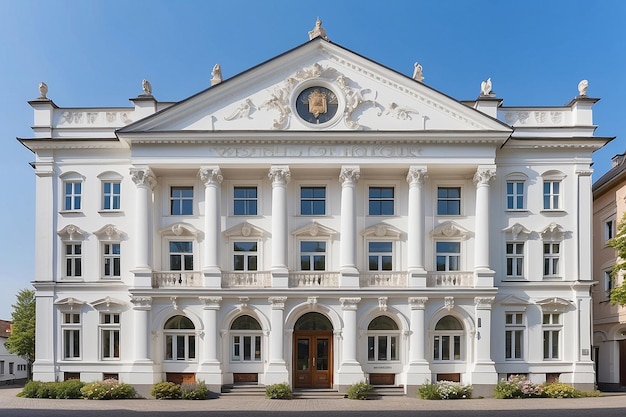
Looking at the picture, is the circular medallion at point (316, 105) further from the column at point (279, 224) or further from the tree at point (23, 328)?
the tree at point (23, 328)

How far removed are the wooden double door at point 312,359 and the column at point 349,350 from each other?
1086 millimetres

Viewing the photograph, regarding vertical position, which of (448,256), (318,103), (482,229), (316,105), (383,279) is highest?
(318,103)

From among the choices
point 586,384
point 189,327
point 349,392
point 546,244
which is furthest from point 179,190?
point 586,384

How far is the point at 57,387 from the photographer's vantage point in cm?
2562

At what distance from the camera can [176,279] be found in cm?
2727

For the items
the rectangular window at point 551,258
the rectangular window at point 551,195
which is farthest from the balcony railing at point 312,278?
the rectangular window at point 551,195

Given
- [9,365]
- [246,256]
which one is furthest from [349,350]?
[9,365]

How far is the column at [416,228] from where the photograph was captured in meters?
26.7

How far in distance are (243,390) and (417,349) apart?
343 inches

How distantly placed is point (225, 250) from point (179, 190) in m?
4.06

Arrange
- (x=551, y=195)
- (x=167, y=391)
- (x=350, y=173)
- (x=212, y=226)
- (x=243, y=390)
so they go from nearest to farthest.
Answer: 1. (x=167, y=391)
2. (x=243, y=390)
3. (x=350, y=173)
4. (x=212, y=226)
5. (x=551, y=195)

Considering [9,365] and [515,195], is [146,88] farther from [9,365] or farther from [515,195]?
[9,365]

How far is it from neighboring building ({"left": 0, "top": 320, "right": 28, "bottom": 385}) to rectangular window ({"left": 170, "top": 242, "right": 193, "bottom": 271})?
89.8 ft

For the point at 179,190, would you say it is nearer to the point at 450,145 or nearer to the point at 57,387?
the point at 57,387
